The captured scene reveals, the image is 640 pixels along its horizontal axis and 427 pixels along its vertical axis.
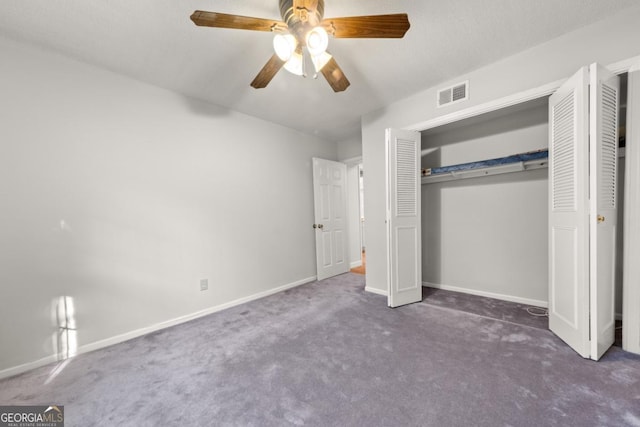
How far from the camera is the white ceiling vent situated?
2621mm

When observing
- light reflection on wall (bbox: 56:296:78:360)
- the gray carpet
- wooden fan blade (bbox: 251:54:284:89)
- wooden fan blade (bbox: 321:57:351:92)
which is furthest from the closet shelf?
light reflection on wall (bbox: 56:296:78:360)

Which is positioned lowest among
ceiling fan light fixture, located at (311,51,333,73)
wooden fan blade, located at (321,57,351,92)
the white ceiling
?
ceiling fan light fixture, located at (311,51,333,73)

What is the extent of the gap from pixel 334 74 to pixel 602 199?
2188 mm

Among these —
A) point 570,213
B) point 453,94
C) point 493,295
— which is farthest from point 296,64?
point 493,295

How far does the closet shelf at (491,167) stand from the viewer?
258cm

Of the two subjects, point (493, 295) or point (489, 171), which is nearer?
point (489, 171)

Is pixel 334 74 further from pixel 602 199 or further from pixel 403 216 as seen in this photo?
pixel 602 199

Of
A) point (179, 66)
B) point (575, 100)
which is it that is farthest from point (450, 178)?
point (179, 66)

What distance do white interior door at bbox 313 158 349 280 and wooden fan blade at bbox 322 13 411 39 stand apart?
2.65m

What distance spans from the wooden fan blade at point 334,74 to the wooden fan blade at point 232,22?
0.41 m

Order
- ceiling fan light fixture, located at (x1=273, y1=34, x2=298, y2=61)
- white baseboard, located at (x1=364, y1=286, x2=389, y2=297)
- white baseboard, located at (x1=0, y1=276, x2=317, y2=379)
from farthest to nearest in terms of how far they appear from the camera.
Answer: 1. white baseboard, located at (x1=364, y1=286, x2=389, y2=297)
2. white baseboard, located at (x1=0, y1=276, x2=317, y2=379)
3. ceiling fan light fixture, located at (x1=273, y1=34, x2=298, y2=61)

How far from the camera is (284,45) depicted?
152 cm

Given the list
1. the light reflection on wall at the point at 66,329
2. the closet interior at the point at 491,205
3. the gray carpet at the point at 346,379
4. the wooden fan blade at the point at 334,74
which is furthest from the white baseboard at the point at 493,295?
the light reflection on wall at the point at 66,329

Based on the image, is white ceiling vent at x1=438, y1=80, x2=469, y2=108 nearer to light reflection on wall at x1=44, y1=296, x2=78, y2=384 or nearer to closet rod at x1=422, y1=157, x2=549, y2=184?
closet rod at x1=422, y1=157, x2=549, y2=184
